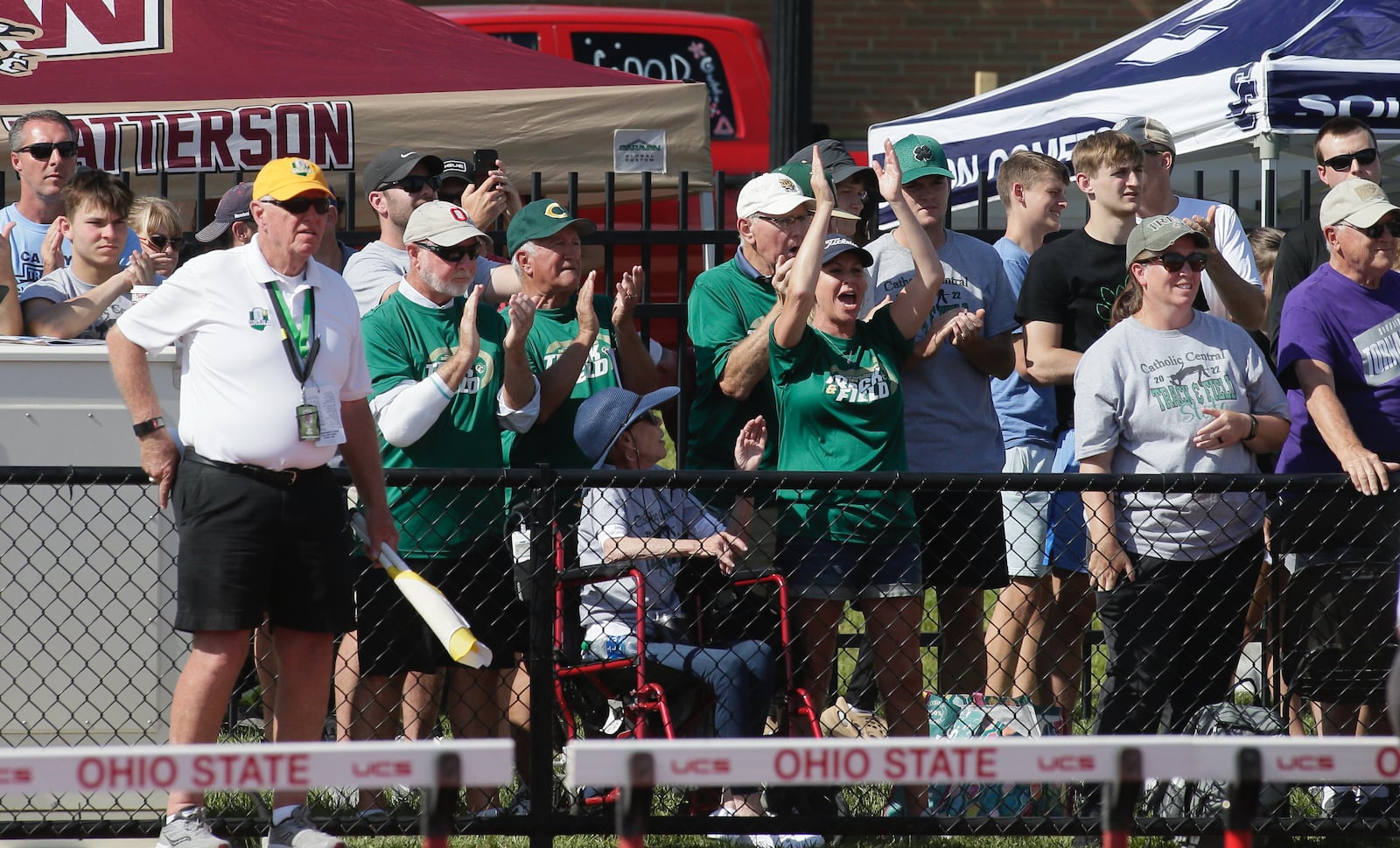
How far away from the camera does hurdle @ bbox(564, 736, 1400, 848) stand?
2838mm

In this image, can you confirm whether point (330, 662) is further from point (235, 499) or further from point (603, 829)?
point (603, 829)

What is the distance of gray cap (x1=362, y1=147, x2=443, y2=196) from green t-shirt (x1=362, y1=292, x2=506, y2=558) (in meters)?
0.89

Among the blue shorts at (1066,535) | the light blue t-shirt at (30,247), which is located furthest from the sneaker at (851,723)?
the light blue t-shirt at (30,247)

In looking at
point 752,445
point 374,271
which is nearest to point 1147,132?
point 752,445

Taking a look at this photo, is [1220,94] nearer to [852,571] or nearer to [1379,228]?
[1379,228]

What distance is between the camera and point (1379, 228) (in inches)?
209

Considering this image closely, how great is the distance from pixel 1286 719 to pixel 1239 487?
2.94ft

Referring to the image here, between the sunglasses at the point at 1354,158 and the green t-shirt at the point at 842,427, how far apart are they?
7.50ft

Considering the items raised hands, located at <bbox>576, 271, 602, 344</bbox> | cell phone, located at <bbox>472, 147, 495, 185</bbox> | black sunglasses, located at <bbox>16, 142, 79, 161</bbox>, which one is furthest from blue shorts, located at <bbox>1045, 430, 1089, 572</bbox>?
black sunglasses, located at <bbox>16, 142, 79, 161</bbox>

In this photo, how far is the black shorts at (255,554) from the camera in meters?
4.11

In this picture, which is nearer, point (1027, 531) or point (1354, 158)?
point (1027, 531)

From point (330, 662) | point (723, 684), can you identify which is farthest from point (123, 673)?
point (723, 684)

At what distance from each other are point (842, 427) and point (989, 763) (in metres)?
2.33

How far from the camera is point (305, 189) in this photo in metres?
4.25
